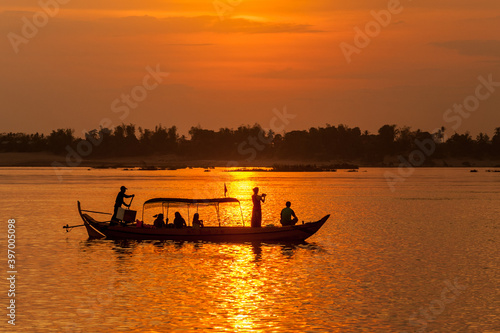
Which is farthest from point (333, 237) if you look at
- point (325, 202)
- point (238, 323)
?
point (325, 202)

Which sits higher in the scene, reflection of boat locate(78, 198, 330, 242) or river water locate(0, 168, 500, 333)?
reflection of boat locate(78, 198, 330, 242)

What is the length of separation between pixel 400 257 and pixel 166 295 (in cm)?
1378

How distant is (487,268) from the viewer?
28.8m

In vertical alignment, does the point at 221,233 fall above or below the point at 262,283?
above

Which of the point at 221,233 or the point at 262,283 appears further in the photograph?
the point at 221,233

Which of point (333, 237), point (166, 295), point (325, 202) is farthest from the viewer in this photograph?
point (325, 202)

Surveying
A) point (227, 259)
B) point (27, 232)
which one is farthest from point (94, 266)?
point (27, 232)

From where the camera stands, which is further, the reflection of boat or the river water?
the reflection of boat

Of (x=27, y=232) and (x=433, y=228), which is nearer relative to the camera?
(x=27, y=232)

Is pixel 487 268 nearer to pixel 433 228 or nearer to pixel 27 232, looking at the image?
pixel 433 228

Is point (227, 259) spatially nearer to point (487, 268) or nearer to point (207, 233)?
point (207, 233)

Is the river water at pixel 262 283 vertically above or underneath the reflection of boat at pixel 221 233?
underneath

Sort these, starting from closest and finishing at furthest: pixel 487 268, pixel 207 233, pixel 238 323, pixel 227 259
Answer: pixel 238 323 < pixel 487 268 < pixel 227 259 < pixel 207 233

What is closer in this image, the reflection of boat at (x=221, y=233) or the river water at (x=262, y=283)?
the river water at (x=262, y=283)
